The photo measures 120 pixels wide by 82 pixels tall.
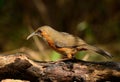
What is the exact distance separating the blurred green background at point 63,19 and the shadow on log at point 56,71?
9.77 ft

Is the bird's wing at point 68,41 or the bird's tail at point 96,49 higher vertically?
the bird's wing at point 68,41

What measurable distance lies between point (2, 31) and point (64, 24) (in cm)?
104

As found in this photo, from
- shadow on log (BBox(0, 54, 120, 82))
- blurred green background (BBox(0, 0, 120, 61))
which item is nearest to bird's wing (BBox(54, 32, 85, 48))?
shadow on log (BBox(0, 54, 120, 82))

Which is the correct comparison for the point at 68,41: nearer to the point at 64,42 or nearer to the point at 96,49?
the point at 64,42

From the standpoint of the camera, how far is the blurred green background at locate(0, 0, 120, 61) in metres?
6.59

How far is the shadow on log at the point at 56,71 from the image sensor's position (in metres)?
3.40

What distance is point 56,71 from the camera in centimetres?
346

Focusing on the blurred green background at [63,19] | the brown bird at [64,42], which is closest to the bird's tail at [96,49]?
the brown bird at [64,42]

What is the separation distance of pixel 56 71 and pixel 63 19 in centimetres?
370

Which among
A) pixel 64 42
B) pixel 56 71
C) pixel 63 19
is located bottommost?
pixel 56 71

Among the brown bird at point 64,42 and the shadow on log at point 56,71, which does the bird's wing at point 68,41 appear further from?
the shadow on log at point 56,71

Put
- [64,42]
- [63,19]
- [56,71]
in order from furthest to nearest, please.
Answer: [63,19]
[64,42]
[56,71]

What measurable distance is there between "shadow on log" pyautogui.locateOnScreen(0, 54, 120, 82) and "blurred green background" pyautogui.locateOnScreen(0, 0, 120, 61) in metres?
2.98

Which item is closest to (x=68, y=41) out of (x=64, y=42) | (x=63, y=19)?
(x=64, y=42)
